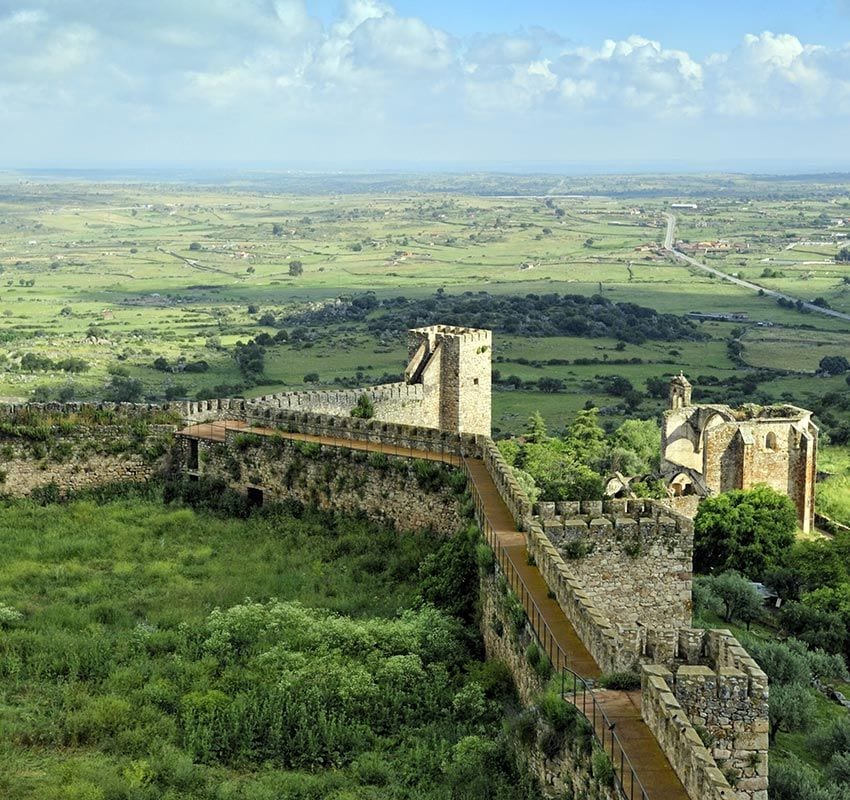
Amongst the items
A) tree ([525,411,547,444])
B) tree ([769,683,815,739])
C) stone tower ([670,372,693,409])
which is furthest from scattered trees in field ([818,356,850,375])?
tree ([769,683,815,739])

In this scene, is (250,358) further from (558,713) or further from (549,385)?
(558,713)

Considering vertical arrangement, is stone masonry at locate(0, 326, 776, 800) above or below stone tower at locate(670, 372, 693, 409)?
above

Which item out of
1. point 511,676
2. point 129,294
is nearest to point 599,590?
point 511,676

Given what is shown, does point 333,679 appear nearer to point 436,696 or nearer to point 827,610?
point 436,696

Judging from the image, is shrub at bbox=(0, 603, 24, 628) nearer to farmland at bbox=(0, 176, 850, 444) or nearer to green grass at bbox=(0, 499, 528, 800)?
green grass at bbox=(0, 499, 528, 800)

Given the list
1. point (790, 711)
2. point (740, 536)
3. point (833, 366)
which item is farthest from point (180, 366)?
point (790, 711)

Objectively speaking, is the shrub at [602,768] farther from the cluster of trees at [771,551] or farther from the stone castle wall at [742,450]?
the stone castle wall at [742,450]
